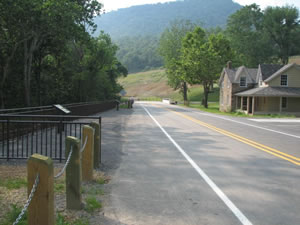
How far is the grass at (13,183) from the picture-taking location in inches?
229

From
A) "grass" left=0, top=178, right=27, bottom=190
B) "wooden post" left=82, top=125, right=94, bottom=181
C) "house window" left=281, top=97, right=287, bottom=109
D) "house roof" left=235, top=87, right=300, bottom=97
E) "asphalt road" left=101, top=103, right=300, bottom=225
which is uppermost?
"house roof" left=235, top=87, right=300, bottom=97

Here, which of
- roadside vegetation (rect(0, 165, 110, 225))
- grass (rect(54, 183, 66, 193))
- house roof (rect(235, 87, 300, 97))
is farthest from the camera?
house roof (rect(235, 87, 300, 97))

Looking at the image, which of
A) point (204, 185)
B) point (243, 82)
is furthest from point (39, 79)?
point (243, 82)

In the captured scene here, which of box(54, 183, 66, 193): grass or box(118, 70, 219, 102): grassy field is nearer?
box(54, 183, 66, 193): grass

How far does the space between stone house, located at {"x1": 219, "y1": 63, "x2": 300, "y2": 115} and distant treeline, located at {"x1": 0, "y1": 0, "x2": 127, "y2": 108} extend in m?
18.7

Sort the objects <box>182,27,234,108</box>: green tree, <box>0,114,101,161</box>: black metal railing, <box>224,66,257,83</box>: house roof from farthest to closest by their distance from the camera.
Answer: <box>182,27,234,108</box>: green tree, <box>224,66,257,83</box>: house roof, <box>0,114,101,161</box>: black metal railing

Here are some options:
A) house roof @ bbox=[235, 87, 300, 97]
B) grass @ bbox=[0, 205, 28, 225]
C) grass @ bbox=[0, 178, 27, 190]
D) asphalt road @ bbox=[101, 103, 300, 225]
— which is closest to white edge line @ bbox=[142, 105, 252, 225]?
asphalt road @ bbox=[101, 103, 300, 225]

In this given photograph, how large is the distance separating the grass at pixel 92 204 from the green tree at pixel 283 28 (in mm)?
88330

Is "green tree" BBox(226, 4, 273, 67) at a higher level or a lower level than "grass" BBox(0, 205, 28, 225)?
higher

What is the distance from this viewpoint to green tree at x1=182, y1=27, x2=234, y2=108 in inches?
2159

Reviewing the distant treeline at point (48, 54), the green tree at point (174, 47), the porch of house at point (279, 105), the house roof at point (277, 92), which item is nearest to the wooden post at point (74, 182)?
the distant treeline at point (48, 54)

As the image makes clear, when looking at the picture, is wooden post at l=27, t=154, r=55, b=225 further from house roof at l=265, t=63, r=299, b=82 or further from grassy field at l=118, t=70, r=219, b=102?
grassy field at l=118, t=70, r=219, b=102

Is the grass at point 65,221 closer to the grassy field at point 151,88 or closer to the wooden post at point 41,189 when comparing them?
the wooden post at point 41,189

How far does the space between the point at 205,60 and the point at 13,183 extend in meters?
51.4
